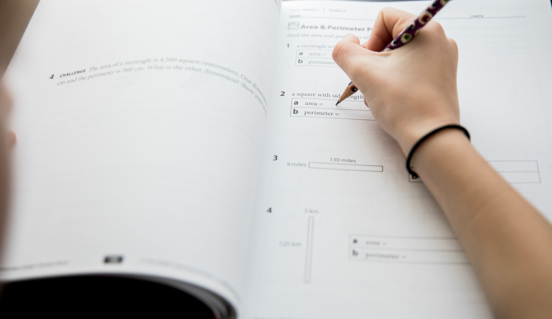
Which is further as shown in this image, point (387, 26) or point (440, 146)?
point (387, 26)

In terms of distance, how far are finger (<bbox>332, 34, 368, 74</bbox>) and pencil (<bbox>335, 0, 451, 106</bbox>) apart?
0.03 metres

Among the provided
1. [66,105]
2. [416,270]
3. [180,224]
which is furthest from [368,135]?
[66,105]

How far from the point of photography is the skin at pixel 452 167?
1.27ft

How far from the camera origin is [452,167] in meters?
0.45

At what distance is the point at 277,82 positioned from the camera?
2.01ft

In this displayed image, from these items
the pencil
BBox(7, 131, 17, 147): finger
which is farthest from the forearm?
BBox(7, 131, 17, 147): finger

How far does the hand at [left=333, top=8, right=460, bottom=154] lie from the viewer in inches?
19.2

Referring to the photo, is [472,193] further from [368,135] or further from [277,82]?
[277,82]

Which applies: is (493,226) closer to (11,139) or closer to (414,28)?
(414,28)

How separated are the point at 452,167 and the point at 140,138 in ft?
1.32

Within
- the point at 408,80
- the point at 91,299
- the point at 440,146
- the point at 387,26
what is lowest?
the point at 91,299

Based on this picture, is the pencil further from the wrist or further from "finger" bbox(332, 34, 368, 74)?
the wrist

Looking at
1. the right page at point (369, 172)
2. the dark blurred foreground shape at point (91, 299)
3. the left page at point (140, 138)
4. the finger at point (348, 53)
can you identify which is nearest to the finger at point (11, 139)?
the left page at point (140, 138)

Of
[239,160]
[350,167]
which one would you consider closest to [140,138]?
[239,160]
